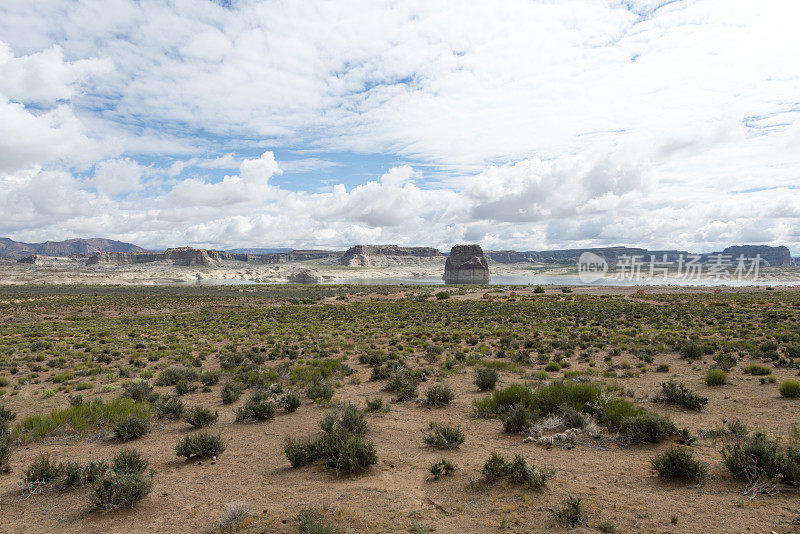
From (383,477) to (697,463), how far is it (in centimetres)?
478

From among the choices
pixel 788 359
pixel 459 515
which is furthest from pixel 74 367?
pixel 788 359

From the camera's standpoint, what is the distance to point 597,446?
280 inches

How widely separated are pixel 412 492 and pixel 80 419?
27.8ft

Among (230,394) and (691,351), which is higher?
(691,351)

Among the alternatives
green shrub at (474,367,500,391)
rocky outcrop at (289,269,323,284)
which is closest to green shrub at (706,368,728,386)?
green shrub at (474,367,500,391)

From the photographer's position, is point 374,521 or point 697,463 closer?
point 374,521

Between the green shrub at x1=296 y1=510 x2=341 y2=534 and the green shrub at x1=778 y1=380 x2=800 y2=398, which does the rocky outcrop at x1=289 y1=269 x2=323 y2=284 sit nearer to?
the green shrub at x1=778 y1=380 x2=800 y2=398

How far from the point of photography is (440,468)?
6.24 metres

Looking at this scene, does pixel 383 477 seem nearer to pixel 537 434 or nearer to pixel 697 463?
pixel 537 434

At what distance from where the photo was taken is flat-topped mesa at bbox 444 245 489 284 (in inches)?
5604

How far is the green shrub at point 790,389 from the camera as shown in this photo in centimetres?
937

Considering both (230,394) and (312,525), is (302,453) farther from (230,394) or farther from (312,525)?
(230,394)

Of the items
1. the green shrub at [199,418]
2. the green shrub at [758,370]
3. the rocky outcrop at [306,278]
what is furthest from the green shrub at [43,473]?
the rocky outcrop at [306,278]

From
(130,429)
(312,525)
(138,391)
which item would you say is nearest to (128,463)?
(130,429)
